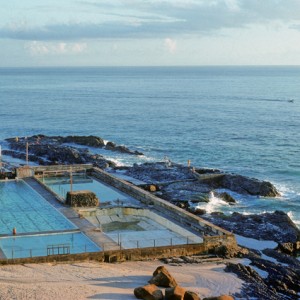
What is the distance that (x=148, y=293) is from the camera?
2438cm

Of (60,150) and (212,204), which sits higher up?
(60,150)

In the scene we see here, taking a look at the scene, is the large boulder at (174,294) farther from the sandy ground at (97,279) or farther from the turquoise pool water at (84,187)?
the turquoise pool water at (84,187)

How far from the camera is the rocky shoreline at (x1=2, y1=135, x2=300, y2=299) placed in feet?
95.8

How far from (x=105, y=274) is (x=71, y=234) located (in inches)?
264

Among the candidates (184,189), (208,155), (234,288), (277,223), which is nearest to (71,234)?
(234,288)

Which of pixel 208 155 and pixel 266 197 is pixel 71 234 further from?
pixel 208 155

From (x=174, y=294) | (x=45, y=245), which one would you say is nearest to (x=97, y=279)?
(x=174, y=294)

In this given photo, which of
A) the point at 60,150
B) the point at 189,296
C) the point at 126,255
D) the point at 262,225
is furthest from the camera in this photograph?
the point at 60,150

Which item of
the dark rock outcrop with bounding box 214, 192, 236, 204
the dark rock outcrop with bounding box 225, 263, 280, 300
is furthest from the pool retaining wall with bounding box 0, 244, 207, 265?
the dark rock outcrop with bounding box 214, 192, 236, 204

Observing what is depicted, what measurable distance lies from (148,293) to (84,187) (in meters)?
23.9

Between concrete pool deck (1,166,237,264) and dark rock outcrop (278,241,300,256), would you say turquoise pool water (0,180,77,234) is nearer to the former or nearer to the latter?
concrete pool deck (1,166,237,264)

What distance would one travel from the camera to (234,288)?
27.3 metres

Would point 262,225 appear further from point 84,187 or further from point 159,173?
point 159,173

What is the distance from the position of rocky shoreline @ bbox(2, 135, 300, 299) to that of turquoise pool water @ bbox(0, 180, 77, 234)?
1012 cm
